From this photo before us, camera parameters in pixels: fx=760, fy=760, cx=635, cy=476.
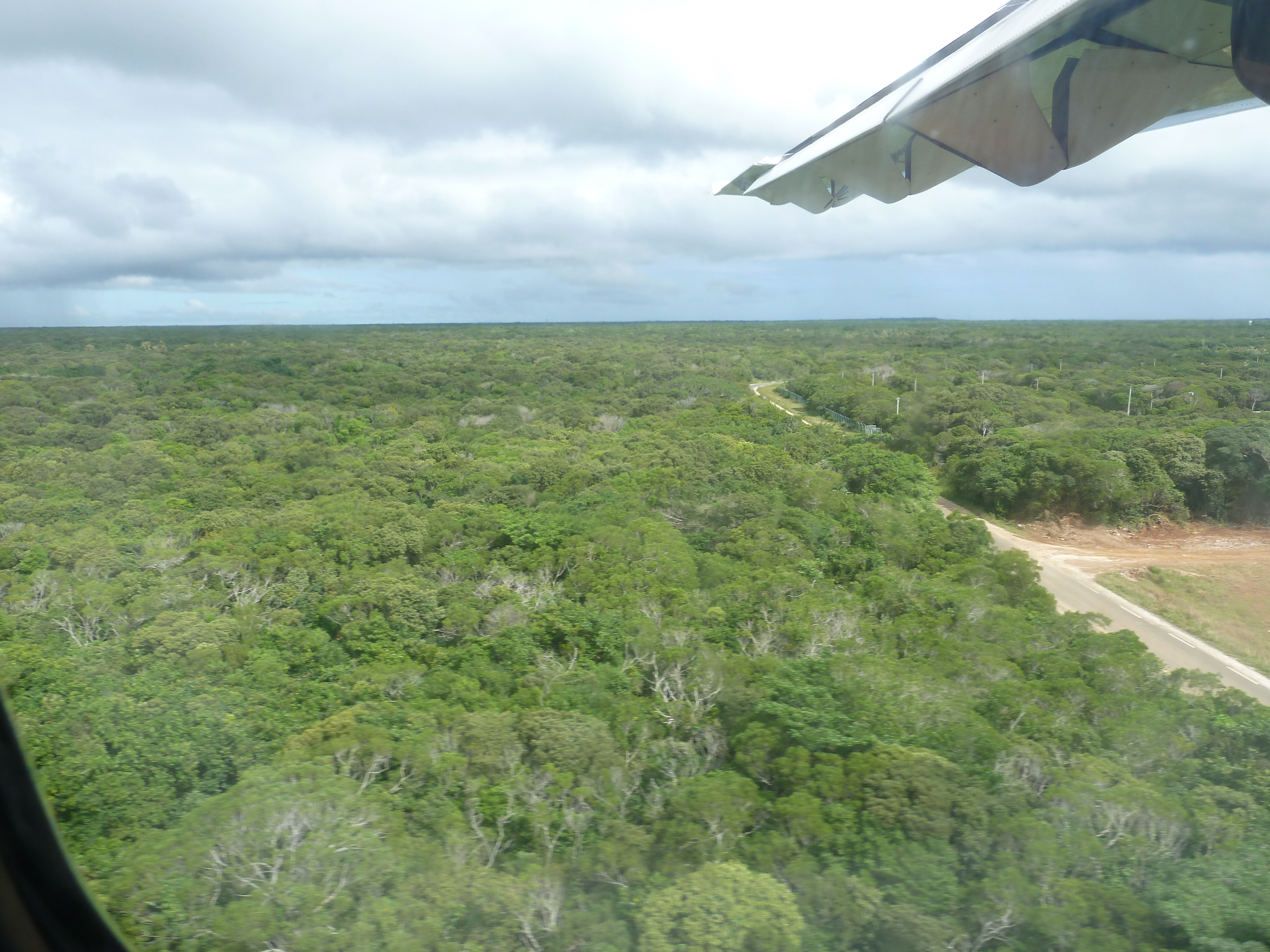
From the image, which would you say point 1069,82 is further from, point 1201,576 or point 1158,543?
point 1158,543

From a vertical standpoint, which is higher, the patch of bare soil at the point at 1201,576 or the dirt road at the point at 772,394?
the dirt road at the point at 772,394

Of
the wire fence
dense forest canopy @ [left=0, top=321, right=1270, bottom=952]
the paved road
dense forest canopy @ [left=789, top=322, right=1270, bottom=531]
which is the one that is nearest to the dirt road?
the wire fence

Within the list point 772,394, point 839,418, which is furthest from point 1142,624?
point 772,394

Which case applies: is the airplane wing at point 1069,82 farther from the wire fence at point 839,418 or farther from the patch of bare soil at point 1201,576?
the wire fence at point 839,418

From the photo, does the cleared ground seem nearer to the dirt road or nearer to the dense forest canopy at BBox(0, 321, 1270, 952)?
the dense forest canopy at BBox(0, 321, 1270, 952)

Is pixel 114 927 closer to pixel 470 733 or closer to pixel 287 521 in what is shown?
pixel 470 733

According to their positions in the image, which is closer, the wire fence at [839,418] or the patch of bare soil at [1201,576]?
the patch of bare soil at [1201,576]

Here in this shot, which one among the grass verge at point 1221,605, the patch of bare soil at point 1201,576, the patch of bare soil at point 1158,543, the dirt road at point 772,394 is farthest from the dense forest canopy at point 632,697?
the dirt road at point 772,394
